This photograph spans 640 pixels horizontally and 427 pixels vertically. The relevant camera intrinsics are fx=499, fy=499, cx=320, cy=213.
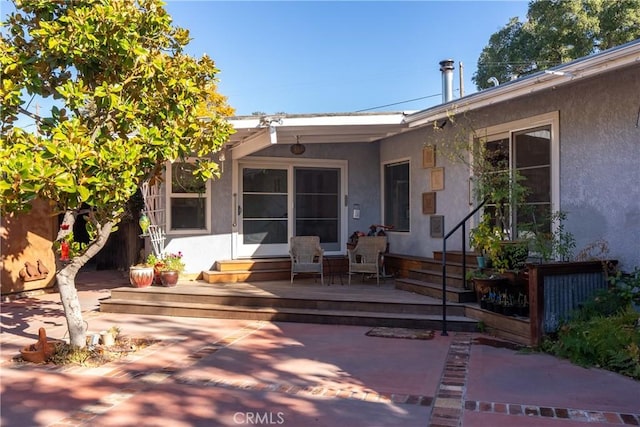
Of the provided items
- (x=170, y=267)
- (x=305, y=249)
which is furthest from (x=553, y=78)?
(x=170, y=267)

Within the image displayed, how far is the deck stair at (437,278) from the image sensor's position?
6.17 metres

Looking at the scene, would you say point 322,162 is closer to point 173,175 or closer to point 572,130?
point 173,175

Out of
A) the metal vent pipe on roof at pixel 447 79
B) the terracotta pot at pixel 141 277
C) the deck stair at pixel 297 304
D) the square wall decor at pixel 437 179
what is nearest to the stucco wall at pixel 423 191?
the square wall decor at pixel 437 179

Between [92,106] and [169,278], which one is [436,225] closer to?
[169,278]

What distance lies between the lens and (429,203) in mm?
8148

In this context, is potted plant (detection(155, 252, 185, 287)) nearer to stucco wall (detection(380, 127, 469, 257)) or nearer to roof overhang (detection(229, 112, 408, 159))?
roof overhang (detection(229, 112, 408, 159))

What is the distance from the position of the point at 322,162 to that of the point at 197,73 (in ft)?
14.7

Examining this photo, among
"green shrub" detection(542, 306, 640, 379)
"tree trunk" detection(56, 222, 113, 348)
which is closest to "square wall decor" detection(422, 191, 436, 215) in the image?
"green shrub" detection(542, 306, 640, 379)

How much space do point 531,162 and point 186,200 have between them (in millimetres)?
5514

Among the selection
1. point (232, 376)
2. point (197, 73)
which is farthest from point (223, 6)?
point (232, 376)

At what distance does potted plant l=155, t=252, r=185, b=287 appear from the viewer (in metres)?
7.68

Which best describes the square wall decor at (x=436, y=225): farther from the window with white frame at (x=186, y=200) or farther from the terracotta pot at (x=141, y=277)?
the terracotta pot at (x=141, y=277)

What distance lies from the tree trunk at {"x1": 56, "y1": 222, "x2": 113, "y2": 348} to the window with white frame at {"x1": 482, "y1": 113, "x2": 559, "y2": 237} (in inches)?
181

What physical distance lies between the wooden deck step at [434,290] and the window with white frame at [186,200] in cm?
360
